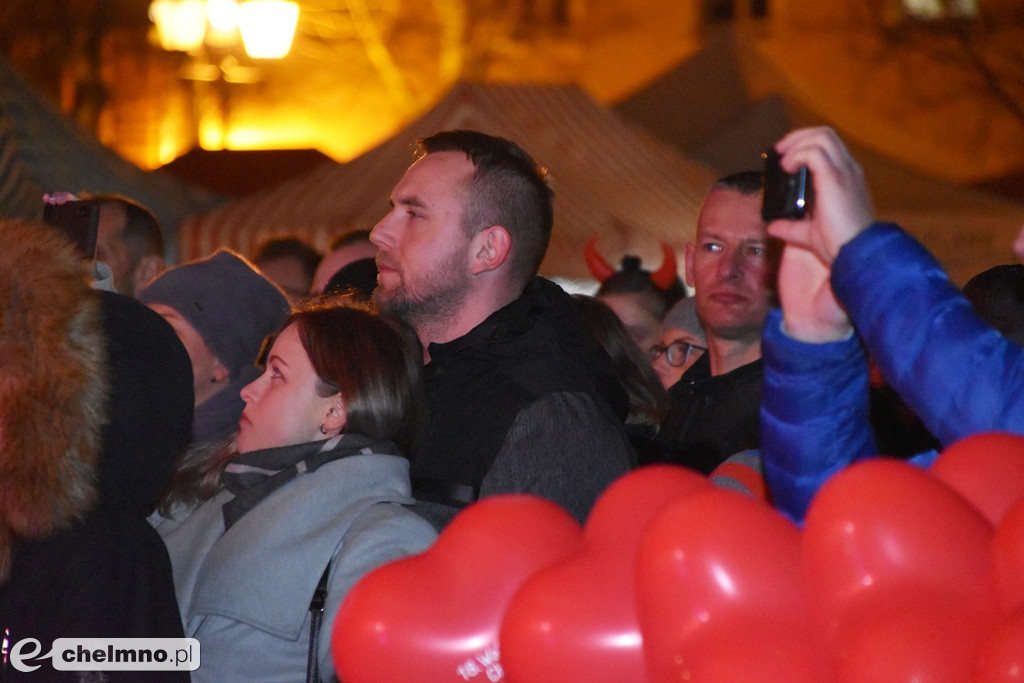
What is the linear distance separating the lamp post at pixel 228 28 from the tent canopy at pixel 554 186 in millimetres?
2681

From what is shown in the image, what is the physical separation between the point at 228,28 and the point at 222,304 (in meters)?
7.43

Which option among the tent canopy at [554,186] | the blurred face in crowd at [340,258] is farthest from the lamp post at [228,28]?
the blurred face in crowd at [340,258]

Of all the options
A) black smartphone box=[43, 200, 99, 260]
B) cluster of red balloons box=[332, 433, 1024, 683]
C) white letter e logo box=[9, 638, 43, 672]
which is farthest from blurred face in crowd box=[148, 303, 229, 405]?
cluster of red balloons box=[332, 433, 1024, 683]

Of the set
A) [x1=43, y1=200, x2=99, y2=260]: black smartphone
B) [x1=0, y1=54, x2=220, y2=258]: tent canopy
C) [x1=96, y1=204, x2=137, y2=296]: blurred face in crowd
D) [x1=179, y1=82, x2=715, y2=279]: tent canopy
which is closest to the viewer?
[x1=43, y1=200, x2=99, y2=260]: black smartphone

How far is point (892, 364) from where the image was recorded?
5.22ft

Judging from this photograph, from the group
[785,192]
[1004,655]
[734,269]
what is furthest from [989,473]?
[734,269]

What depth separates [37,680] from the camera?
2053 millimetres

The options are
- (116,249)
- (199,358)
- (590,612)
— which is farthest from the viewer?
(116,249)

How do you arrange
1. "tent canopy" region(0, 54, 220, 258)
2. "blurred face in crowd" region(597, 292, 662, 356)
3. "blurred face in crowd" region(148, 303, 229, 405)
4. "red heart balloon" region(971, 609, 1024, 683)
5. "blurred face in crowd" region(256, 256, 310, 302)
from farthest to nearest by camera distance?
1. "tent canopy" region(0, 54, 220, 258)
2. "blurred face in crowd" region(256, 256, 310, 302)
3. "blurred face in crowd" region(597, 292, 662, 356)
4. "blurred face in crowd" region(148, 303, 229, 405)
5. "red heart balloon" region(971, 609, 1024, 683)

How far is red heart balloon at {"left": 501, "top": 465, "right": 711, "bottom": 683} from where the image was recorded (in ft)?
4.83

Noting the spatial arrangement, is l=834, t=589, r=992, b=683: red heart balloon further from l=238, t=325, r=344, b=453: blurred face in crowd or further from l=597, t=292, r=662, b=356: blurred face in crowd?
l=597, t=292, r=662, b=356: blurred face in crowd

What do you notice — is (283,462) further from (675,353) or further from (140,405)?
(675,353)

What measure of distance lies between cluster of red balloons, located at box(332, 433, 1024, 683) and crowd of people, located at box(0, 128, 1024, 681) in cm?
24

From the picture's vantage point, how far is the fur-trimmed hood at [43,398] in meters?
2.07
